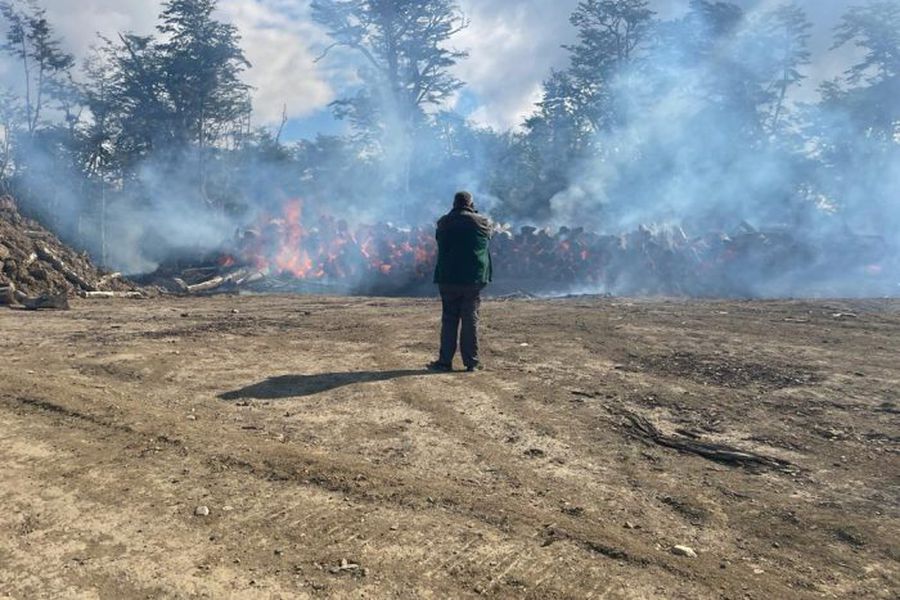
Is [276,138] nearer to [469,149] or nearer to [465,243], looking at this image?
[469,149]

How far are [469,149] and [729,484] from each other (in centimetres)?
3529

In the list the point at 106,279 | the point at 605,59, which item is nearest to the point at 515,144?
the point at 605,59

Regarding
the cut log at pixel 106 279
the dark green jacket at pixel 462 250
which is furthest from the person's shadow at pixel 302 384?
the cut log at pixel 106 279

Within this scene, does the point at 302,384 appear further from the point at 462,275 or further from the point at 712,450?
the point at 712,450

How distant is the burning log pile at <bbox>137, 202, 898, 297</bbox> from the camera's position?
815 inches

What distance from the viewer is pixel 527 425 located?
552 cm

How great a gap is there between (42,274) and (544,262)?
15204 millimetres

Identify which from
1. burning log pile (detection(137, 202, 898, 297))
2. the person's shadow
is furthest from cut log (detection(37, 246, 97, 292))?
the person's shadow

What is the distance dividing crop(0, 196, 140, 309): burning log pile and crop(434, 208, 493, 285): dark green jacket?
9.19m

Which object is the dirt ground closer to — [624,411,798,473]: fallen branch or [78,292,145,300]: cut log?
[624,411,798,473]: fallen branch

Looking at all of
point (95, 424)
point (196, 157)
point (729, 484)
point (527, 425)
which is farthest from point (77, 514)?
point (196, 157)

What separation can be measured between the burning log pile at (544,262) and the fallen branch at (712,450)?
14.5 m

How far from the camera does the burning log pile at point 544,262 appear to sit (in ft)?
67.9

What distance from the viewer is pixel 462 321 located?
24.7 feet
